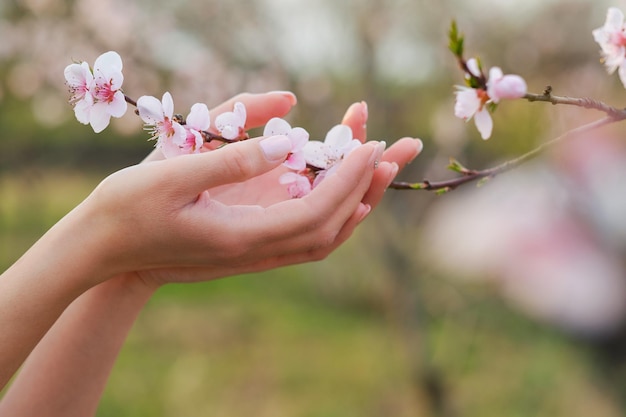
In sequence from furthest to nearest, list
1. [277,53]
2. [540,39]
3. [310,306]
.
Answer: [310,306] → [540,39] → [277,53]

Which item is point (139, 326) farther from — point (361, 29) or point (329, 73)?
point (361, 29)

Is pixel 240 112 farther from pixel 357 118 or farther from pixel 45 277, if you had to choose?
pixel 45 277

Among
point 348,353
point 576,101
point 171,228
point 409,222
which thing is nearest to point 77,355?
point 171,228

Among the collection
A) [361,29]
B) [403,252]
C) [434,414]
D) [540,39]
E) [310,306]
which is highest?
[361,29]

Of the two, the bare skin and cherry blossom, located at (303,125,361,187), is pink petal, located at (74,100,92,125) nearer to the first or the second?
the bare skin

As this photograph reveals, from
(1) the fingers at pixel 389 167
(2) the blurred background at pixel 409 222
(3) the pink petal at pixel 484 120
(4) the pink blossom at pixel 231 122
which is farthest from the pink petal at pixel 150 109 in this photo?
(2) the blurred background at pixel 409 222

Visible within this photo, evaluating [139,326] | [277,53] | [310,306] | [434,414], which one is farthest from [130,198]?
[310,306]
